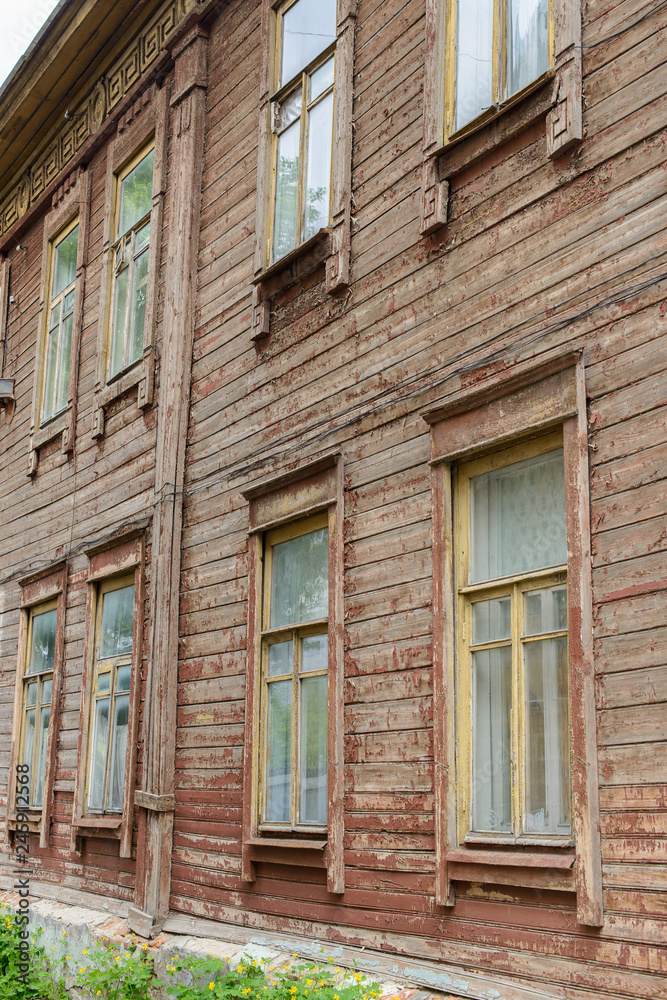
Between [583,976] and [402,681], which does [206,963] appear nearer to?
[402,681]

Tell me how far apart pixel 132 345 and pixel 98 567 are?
1948mm

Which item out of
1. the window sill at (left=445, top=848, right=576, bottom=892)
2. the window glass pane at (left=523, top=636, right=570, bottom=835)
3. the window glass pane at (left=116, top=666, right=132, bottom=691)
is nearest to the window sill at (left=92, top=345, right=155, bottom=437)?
the window glass pane at (left=116, top=666, right=132, bottom=691)

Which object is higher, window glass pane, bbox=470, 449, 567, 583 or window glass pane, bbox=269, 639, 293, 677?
window glass pane, bbox=470, 449, 567, 583

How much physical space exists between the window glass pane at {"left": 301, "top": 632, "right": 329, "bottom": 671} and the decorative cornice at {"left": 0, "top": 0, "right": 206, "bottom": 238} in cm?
555

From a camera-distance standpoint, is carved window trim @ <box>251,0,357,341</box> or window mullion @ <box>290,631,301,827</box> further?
carved window trim @ <box>251,0,357,341</box>

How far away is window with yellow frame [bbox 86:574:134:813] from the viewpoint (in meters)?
8.89

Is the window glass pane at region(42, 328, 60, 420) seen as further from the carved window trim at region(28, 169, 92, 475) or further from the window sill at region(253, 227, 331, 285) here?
the window sill at region(253, 227, 331, 285)

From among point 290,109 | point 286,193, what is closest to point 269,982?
point 286,193

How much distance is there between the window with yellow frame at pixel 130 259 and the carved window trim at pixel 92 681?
1633mm

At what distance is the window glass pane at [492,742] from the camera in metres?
5.18

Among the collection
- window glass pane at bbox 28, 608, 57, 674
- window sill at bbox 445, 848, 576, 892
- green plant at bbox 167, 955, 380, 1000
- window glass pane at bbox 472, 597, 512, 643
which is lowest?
green plant at bbox 167, 955, 380, 1000

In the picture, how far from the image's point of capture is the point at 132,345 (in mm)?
9703

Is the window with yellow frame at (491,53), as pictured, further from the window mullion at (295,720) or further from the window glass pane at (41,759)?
the window glass pane at (41,759)

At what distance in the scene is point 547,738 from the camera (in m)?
5.00
